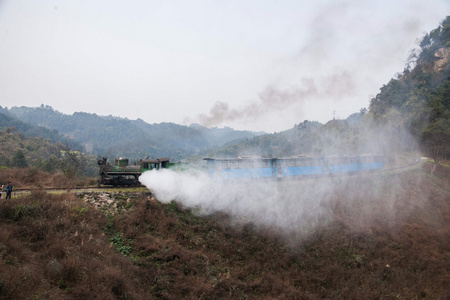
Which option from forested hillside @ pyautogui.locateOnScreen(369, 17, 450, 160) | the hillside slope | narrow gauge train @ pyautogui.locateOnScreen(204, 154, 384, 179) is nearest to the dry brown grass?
the hillside slope

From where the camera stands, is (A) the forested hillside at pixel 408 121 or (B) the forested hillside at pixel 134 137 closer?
(B) the forested hillside at pixel 134 137

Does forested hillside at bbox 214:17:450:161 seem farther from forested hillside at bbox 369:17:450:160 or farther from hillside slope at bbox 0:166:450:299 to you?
hillside slope at bbox 0:166:450:299

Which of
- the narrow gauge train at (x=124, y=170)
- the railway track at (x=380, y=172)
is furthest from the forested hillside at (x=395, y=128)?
the narrow gauge train at (x=124, y=170)

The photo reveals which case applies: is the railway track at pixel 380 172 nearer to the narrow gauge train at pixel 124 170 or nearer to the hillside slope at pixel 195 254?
the narrow gauge train at pixel 124 170

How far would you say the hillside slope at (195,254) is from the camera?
404 inches

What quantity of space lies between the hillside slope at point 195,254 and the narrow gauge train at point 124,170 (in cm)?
399

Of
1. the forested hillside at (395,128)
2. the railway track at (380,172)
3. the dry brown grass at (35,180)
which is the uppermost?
the forested hillside at (395,128)

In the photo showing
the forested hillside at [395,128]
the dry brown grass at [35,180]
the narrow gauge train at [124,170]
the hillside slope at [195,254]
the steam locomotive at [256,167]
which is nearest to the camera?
the hillside slope at [195,254]

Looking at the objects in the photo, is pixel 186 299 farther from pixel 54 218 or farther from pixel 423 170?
pixel 423 170

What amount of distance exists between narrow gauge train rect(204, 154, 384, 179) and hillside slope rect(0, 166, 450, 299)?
7510mm

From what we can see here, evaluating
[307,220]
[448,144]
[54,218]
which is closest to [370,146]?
[448,144]

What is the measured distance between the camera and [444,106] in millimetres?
51281

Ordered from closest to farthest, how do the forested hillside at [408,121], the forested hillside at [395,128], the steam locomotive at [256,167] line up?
the steam locomotive at [256,167], the forested hillside at [395,128], the forested hillside at [408,121]

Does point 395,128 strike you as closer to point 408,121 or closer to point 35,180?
point 408,121
